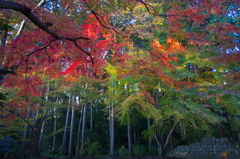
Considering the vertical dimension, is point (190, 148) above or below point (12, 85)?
below

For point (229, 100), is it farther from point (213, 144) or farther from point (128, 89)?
point (128, 89)

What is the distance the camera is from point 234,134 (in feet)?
50.4

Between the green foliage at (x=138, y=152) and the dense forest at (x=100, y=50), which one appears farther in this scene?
the green foliage at (x=138, y=152)

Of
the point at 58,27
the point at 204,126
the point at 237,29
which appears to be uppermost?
the point at 237,29

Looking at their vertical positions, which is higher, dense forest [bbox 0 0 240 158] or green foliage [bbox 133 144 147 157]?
dense forest [bbox 0 0 240 158]

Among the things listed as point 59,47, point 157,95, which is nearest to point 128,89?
point 157,95

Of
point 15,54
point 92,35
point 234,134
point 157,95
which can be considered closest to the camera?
point 15,54

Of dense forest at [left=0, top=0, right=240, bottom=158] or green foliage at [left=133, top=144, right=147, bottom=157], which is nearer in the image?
dense forest at [left=0, top=0, right=240, bottom=158]

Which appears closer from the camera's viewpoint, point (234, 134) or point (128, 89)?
point (128, 89)

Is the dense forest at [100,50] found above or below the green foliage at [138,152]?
above

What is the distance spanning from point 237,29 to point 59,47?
606cm

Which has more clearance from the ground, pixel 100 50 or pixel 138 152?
pixel 100 50

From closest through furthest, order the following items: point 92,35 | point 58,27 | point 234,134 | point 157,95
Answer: point 58,27, point 92,35, point 157,95, point 234,134

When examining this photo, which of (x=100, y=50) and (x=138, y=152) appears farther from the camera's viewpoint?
(x=138, y=152)
